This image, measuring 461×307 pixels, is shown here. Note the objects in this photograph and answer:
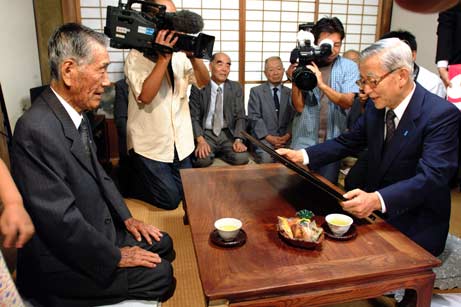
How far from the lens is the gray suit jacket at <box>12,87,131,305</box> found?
1348 millimetres

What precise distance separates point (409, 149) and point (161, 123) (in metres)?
1.79

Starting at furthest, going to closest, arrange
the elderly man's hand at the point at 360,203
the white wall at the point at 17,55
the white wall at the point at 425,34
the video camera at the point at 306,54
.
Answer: the white wall at the point at 425,34, the white wall at the point at 17,55, the video camera at the point at 306,54, the elderly man's hand at the point at 360,203

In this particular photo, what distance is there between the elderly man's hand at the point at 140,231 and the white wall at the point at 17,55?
4.95 ft

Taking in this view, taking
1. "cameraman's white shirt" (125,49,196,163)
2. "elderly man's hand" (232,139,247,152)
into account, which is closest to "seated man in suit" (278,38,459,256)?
"cameraman's white shirt" (125,49,196,163)

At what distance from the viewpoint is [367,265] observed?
3.91ft

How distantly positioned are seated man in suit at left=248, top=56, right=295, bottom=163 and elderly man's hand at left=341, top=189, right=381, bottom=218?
7.11 feet

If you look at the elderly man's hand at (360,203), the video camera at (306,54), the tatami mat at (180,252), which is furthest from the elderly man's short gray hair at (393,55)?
the tatami mat at (180,252)

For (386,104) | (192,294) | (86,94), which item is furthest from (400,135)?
(86,94)

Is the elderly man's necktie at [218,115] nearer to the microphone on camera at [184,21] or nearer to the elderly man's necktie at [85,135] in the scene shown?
the microphone on camera at [184,21]

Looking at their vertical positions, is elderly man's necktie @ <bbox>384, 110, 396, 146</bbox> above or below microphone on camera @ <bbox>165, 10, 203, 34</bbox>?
below

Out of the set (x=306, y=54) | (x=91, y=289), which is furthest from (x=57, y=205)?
(x=306, y=54)

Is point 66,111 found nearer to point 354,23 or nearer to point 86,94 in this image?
point 86,94

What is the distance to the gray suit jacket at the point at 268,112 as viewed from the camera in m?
3.65

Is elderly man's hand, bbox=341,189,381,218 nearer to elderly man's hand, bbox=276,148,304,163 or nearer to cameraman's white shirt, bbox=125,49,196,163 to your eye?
elderly man's hand, bbox=276,148,304,163
